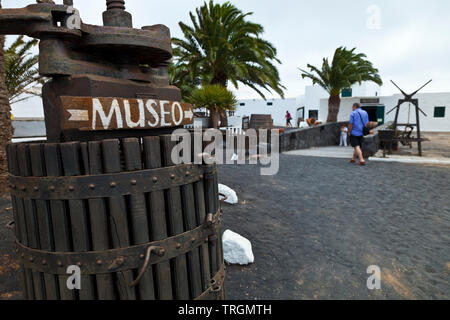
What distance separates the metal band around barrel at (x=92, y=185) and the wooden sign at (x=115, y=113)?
309 millimetres

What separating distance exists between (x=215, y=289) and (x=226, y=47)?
564 inches

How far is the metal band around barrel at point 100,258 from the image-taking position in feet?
5.13

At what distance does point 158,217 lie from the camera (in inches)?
65.3

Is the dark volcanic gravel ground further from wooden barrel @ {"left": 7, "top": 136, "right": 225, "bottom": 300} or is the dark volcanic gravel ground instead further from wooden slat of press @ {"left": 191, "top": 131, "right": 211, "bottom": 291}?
wooden barrel @ {"left": 7, "top": 136, "right": 225, "bottom": 300}

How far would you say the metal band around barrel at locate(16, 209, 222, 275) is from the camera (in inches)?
61.6

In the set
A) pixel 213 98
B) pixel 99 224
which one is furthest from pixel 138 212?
pixel 213 98

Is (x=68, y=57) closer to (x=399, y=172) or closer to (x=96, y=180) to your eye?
(x=96, y=180)

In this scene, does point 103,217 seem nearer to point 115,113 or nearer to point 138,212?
point 138,212

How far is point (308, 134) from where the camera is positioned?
49.2 ft

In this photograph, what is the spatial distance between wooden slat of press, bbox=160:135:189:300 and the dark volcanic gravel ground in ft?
3.98

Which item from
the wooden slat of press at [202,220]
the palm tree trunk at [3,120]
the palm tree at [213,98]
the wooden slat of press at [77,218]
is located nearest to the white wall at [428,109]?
the palm tree at [213,98]

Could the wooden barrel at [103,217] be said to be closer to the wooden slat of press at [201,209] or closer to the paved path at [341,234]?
the wooden slat of press at [201,209]

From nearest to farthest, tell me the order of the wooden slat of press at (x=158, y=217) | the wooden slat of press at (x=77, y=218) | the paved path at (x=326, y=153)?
the wooden slat of press at (x=77, y=218) < the wooden slat of press at (x=158, y=217) < the paved path at (x=326, y=153)

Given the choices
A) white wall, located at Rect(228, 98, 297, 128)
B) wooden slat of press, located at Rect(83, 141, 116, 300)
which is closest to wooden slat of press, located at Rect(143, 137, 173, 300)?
wooden slat of press, located at Rect(83, 141, 116, 300)
